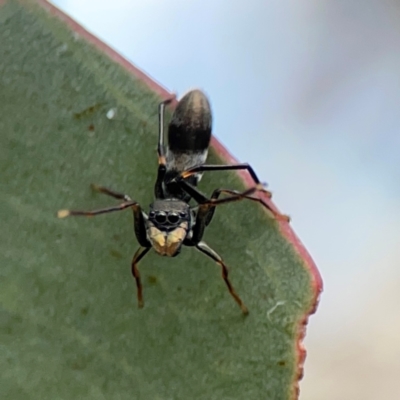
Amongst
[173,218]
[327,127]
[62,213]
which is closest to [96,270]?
[62,213]

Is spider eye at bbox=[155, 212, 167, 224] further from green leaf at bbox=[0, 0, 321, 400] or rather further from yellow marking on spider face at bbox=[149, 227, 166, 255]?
green leaf at bbox=[0, 0, 321, 400]

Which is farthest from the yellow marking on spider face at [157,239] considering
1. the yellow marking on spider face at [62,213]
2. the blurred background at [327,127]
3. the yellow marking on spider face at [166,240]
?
the blurred background at [327,127]

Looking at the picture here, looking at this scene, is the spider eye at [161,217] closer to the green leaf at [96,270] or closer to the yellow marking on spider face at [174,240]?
the yellow marking on spider face at [174,240]

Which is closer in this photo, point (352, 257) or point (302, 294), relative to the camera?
point (302, 294)

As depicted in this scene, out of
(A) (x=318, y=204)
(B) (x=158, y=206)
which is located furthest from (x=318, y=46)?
(B) (x=158, y=206)

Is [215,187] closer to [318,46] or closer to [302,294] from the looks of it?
[302,294]

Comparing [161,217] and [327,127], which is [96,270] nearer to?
[161,217]

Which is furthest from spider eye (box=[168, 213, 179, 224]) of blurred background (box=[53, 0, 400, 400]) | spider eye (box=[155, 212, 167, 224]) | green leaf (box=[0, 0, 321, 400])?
blurred background (box=[53, 0, 400, 400])
